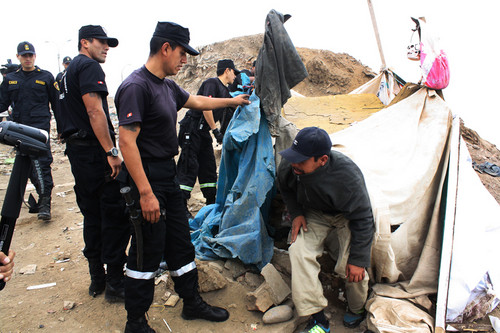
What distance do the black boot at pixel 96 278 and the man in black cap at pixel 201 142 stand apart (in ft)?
4.52

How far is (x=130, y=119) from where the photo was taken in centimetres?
201

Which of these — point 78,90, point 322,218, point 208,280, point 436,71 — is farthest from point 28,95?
point 436,71

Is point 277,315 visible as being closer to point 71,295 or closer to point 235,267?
point 235,267

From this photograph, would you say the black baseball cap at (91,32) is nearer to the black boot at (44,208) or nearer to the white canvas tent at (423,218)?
the white canvas tent at (423,218)

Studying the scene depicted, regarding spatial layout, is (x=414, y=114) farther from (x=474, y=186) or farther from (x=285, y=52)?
(x=285, y=52)

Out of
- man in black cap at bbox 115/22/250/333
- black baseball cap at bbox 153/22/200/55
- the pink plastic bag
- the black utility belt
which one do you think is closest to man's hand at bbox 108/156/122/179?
the black utility belt

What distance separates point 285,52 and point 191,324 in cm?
225

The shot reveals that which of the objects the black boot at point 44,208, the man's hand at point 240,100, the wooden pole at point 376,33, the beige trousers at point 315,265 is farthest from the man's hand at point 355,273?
the wooden pole at point 376,33

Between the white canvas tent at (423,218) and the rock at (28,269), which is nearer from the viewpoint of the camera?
the white canvas tent at (423,218)

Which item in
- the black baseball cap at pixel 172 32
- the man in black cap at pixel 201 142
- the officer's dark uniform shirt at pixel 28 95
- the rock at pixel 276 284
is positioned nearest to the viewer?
the black baseball cap at pixel 172 32

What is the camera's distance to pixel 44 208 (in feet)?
14.7

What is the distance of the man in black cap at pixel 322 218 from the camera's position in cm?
230

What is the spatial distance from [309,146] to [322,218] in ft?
2.16

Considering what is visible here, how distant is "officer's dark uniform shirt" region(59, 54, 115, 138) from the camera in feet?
8.40
